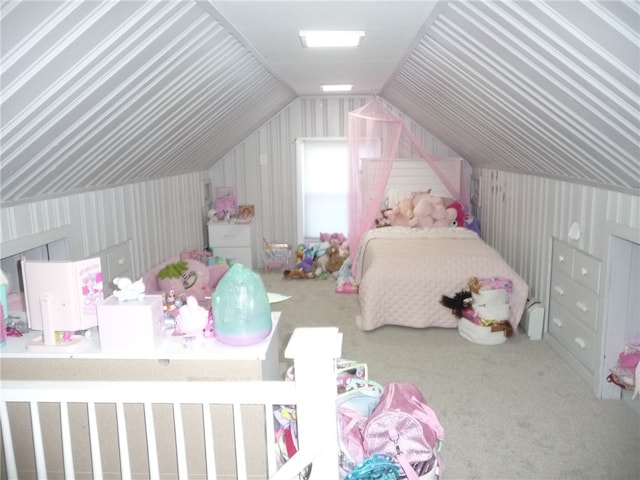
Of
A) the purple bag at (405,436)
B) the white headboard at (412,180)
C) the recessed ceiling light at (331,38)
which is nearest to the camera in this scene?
the purple bag at (405,436)

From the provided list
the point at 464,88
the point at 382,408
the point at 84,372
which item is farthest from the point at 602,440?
the point at 84,372

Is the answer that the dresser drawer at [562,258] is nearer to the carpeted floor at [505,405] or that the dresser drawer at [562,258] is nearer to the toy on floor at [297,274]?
the carpeted floor at [505,405]

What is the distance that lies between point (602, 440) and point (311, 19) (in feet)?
8.87

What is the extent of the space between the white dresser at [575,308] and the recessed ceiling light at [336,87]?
262 cm

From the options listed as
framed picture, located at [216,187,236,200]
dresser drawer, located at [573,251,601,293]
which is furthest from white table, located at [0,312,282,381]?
framed picture, located at [216,187,236,200]

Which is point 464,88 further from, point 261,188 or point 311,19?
point 261,188

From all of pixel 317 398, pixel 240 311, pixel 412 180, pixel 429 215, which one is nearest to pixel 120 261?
pixel 240 311

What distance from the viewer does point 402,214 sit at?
18.6ft

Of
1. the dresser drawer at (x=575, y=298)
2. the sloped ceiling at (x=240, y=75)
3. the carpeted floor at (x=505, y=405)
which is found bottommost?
the carpeted floor at (x=505, y=405)

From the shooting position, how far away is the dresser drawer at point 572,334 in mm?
3182

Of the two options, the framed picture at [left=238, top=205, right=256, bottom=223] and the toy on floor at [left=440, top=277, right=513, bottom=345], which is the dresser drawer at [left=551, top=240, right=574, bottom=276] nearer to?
the toy on floor at [left=440, top=277, right=513, bottom=345]

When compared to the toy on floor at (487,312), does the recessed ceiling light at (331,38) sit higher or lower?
higher

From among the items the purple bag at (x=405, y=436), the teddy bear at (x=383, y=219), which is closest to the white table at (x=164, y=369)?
the purple bag at (x=405, y=436)

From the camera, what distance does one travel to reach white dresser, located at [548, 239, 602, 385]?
123 inches
